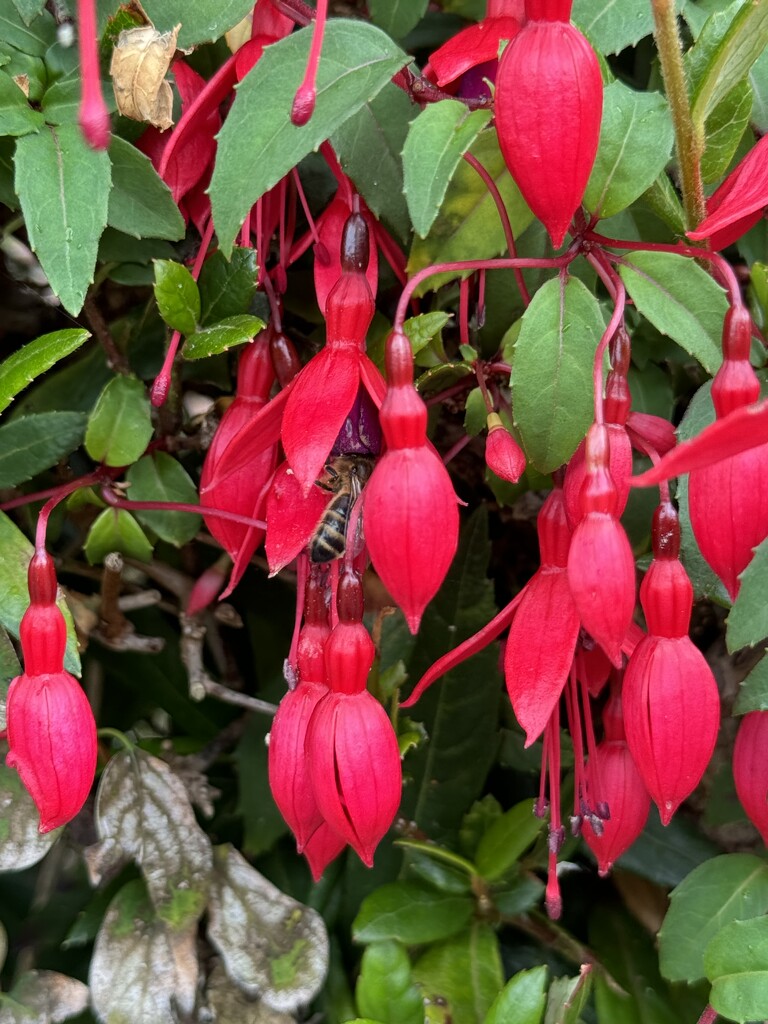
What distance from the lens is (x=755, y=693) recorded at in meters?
0.54

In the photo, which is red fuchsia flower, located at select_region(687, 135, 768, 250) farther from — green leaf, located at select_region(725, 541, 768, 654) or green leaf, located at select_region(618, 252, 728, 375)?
green leaf, located at select_region(725, 541, 768, 654)

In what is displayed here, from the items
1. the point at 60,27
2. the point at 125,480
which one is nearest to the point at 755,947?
the point at 125,480

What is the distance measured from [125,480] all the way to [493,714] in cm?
33

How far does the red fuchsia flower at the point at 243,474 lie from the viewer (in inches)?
21.9

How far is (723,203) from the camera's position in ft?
1.63

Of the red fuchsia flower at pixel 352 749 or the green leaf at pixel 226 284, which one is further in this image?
the green leaf at pixel 226 284

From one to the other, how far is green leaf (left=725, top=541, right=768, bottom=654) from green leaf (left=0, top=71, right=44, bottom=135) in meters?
0.45

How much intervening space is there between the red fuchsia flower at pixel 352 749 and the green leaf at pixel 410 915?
0.78ft

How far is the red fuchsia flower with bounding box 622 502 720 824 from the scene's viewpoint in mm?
458

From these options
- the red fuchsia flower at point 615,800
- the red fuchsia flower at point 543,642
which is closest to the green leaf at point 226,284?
the red fuchsia flower at point 543,642

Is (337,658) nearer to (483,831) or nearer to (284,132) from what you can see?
(284,132)

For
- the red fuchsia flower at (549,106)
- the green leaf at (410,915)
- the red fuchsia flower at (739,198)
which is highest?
the red fuchsia flower at (549,106)

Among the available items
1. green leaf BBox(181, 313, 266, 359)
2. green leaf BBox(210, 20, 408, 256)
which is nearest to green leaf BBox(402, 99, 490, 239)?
green leaf BBox(210, 20, 408, 256)

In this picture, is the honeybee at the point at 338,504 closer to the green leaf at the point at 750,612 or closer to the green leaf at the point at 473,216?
the green leaf at the point at 473,216
